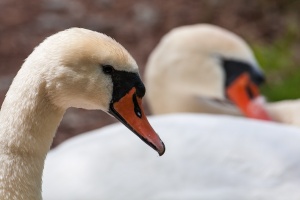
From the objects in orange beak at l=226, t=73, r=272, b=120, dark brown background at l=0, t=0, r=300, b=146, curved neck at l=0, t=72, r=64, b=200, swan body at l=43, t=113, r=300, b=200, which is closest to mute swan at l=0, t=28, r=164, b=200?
curved neck at l=0, t=72, r=64, b=200

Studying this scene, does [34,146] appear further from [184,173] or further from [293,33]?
[293,33]

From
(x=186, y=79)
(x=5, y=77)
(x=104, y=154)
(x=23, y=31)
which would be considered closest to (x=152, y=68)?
(x=186, y=79)

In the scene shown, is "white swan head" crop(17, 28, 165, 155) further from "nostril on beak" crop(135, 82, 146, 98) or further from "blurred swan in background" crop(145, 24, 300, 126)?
"blurred swan in background" crop(145, 24, 300, 126)

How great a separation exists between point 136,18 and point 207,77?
6.46 ft

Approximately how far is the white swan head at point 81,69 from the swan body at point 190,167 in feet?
3.31

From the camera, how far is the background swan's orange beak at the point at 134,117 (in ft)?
7.11

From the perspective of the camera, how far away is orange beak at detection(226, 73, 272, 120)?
4238 mm

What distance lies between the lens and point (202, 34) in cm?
415

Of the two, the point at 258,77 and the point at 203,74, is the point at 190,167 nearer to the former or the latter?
the point at 203,74

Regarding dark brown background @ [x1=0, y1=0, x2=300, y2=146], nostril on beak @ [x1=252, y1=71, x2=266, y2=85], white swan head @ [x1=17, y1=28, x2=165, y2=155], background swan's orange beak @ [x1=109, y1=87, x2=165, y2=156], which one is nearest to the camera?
white swan head @ [x1=17, y1=28, x2=165, y2=155]

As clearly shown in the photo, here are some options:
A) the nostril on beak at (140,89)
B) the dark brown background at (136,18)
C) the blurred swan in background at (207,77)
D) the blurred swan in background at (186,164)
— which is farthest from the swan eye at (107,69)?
the dark brown background at (136,18)

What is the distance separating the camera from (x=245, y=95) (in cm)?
430

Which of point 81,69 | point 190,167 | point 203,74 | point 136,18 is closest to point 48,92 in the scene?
point 81,69

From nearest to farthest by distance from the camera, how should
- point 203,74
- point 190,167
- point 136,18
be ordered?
point 190,167 → point 203,74 → point 136,18
